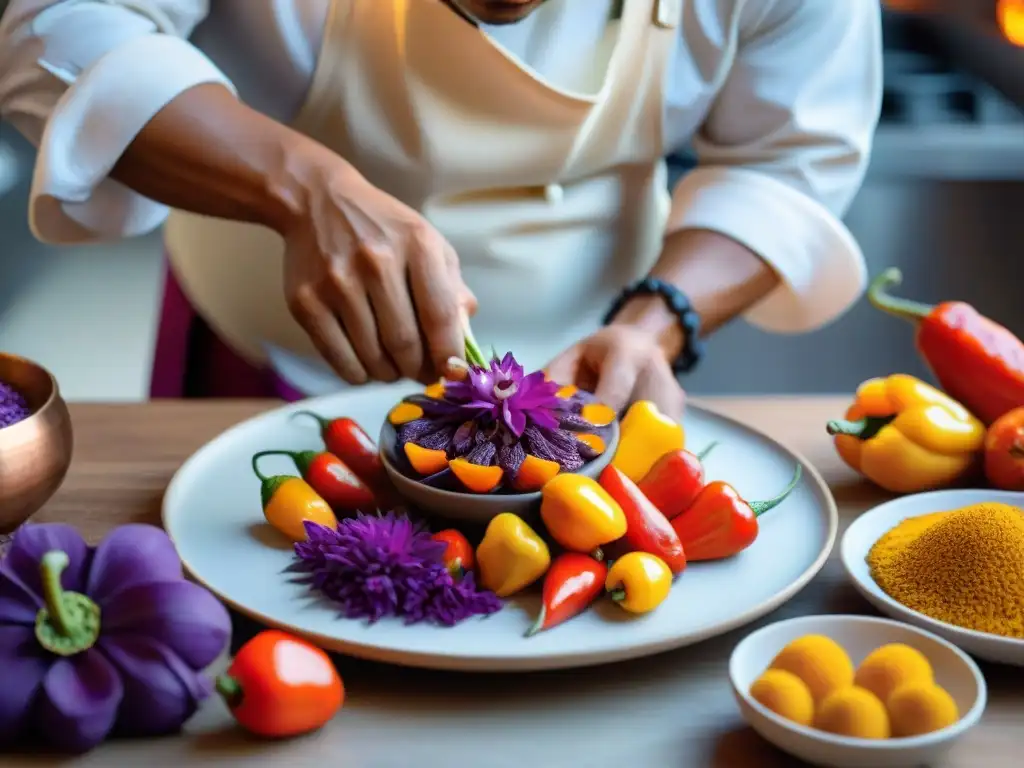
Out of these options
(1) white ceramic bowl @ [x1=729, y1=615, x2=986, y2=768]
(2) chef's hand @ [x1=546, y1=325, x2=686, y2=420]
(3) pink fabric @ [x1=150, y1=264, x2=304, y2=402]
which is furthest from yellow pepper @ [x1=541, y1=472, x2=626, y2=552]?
(3) pink fabric @ [x1=150, y1=264, x2=304, y2=402]

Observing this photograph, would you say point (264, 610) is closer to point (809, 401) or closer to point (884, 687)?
point (884, 687)

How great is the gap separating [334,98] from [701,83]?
35 centimetres

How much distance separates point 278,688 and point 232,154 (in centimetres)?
47

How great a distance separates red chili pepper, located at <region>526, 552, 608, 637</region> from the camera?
66 cm

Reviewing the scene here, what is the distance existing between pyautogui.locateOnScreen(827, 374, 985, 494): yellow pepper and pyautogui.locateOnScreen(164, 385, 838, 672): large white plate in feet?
0.19

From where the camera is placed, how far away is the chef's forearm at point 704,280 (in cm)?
109

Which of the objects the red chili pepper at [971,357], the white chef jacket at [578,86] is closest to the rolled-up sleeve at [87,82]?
the white chef jacket at [578,86]

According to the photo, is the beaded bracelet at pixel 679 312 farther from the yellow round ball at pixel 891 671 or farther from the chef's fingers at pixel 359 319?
the yellow round ball at pixel 891 671

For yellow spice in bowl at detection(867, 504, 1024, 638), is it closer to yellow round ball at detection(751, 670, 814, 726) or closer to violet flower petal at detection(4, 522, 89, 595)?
yellow round ball at detection(751, 670, 814, 726)

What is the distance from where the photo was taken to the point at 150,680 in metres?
0.58

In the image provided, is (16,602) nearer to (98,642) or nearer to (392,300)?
(98,642)

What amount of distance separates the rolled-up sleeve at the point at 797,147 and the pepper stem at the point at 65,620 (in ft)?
2.39

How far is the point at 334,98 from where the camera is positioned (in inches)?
42.5

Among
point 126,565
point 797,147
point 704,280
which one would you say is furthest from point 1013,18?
point 126,565
